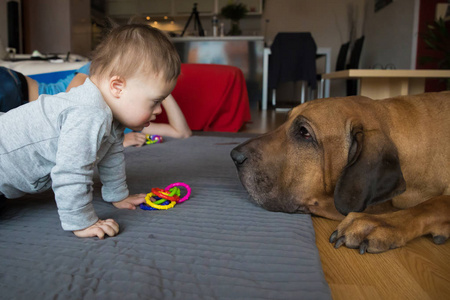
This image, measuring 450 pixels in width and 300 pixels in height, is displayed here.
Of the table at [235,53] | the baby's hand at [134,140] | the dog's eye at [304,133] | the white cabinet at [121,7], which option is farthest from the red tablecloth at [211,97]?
the white cabinet at [121,7]

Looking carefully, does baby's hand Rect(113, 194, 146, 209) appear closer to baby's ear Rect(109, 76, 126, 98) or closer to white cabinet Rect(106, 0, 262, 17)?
baby's ear Rect(109, 76, 126, 98)

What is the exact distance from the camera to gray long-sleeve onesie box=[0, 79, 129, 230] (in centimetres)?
110

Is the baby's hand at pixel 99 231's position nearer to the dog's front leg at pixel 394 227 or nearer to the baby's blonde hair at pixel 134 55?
the baby's blonde hair at pixel 134 55

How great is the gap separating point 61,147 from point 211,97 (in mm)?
2789

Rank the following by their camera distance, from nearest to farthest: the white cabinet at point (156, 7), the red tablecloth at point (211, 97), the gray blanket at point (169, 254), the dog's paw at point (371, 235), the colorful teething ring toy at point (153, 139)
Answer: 1. the gray blanket at point (169, 254)
2. the dog's paw at point (371, 235)
3. the colorful teething ring toy at point (153, 139)
4. the red tablecloth at point (211, 97)
5. the white cabinet at point (156, 7)

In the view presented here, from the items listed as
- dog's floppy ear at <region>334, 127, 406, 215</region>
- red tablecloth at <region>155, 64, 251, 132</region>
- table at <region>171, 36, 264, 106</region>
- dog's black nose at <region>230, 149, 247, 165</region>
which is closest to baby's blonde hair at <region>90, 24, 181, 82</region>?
dog's black nose at <region>230, 149, 247, 165</region>

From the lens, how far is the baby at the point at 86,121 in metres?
1.10

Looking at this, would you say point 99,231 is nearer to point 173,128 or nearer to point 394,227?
point 394,227

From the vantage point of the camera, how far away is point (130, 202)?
4.75 feet

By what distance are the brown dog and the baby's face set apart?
356mm

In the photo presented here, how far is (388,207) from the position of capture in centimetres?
129

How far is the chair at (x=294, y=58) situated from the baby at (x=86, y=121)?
6.32 meters

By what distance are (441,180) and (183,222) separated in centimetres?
93

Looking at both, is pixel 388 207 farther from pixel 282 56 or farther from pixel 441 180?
pixel 282 56
